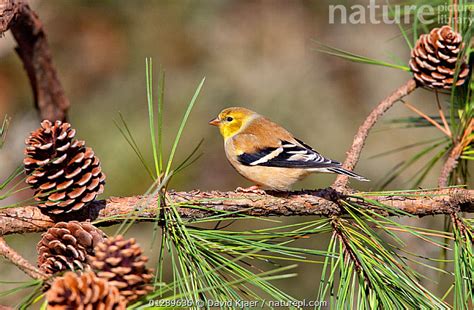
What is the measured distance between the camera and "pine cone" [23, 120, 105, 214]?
1.39 metres

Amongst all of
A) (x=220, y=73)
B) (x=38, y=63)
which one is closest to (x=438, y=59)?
(x=38, y=63)

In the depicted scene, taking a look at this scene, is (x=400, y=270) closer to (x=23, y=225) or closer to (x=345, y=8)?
(x=23, y=225)

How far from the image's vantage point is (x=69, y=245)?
4.31 ft

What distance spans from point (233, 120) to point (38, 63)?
95cm

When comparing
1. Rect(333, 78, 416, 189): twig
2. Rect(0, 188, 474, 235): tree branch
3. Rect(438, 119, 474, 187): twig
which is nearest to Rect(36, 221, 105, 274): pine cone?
Rect(0, 188, 474, 235): tree branch

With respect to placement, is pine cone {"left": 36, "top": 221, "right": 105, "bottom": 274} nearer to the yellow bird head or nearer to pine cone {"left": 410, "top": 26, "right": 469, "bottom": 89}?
pine cone {"left": 410, "top": 26, "right": 469, "bottom": 89}

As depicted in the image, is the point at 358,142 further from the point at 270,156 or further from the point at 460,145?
the point at 270,156

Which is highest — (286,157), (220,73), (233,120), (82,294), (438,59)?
(220,73)

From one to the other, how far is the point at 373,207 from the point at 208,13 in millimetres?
3965

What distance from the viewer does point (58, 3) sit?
4840 mm

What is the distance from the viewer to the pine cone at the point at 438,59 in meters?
1.89

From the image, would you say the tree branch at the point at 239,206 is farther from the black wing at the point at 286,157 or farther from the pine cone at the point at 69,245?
the black wing at the point at 286,157

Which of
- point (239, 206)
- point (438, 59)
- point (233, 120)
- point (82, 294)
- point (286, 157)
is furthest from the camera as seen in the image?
point (233, 120)

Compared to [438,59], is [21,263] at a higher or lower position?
lower
